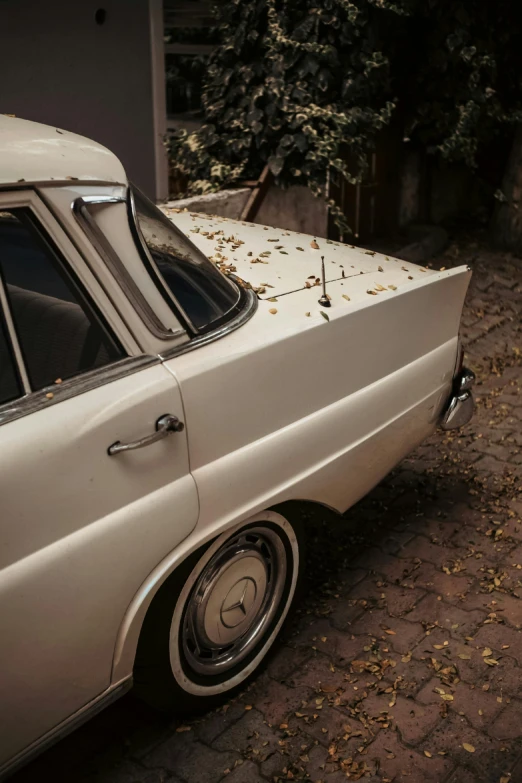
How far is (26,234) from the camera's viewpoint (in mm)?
2199

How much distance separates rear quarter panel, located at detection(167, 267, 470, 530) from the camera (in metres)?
2.56

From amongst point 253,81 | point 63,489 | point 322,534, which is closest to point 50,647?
point 63,489

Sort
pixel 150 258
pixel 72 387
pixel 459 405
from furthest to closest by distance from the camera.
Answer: pixel 459 405 → pixel 150 258 → pixel 72 387

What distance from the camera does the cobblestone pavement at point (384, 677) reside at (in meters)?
2.80

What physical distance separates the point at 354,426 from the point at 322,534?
124cm

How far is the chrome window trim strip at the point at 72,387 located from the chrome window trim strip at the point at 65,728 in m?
0.93

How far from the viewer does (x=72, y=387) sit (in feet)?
7.28

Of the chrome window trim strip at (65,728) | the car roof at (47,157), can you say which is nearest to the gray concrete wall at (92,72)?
the car roof at (47,157)

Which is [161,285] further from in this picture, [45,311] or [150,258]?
[45,311]

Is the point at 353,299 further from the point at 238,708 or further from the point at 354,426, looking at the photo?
the point at 238,708

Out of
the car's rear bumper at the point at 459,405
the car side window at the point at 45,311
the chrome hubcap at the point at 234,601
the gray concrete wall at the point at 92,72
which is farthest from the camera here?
the gray concrete wall at the point at 92,72

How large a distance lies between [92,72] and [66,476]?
6.16 meters

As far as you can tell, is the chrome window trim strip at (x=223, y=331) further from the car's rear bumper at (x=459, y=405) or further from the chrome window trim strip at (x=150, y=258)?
the car's rear bumper at (x=459, y=405)

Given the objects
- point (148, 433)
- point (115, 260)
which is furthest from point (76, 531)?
point (115, 260)
